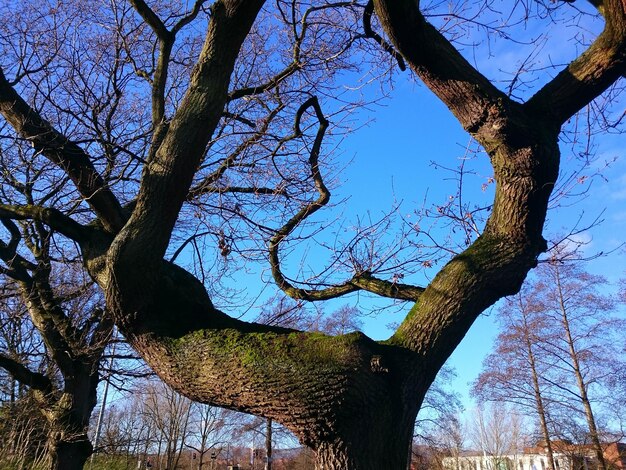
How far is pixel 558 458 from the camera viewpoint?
26.0 m

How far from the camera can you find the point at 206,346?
3246mm

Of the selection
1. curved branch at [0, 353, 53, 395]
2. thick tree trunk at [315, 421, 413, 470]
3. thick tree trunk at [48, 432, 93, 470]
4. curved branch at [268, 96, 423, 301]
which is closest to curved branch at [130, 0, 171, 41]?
curved branch at [268, 96, 423, 301]

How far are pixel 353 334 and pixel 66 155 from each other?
3303 millimetres

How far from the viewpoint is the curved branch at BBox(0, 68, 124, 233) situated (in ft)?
14.7

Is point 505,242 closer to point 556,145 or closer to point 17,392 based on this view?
point 556,145

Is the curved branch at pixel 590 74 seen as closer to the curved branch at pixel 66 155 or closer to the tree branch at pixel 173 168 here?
the tree branch at pixel 173 168

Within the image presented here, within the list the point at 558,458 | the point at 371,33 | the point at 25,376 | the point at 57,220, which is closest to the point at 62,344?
the point at 25,376

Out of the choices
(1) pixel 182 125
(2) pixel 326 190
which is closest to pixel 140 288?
(1) pixel 182 125

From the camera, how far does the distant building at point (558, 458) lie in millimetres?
21734

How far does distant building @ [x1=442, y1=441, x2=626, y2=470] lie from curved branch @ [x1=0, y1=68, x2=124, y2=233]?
2248 centimetres

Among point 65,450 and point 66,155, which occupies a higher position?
point 66,155

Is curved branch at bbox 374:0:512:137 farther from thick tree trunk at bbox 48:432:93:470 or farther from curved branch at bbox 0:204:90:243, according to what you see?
thick tree trunk at bbox 48:432:93:470

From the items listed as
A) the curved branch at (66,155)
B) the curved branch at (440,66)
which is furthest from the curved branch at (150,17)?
the curved branch at (440,66)

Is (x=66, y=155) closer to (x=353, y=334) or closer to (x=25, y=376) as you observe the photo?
(x=353, y=334)
